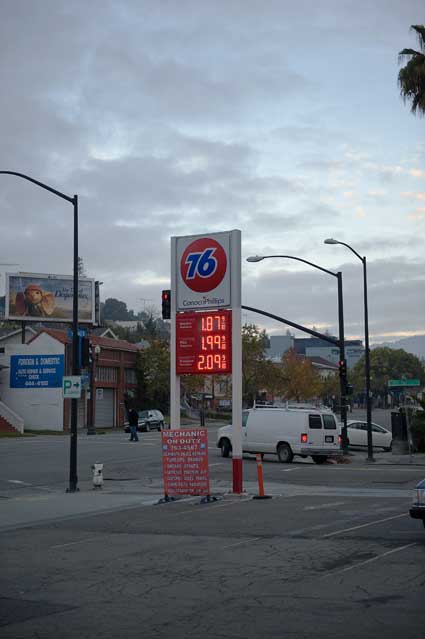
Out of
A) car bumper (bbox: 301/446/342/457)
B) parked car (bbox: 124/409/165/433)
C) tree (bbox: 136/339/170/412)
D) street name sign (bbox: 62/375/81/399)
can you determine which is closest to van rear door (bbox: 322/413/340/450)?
car bumper (bbox: 301/446/342/457)

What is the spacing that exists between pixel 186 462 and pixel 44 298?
5666 centimetres

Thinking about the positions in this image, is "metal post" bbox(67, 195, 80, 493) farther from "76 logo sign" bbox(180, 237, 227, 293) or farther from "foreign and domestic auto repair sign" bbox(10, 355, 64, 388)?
"foreign and domestic auto repair sign" bbox(10, 355, 64, 388)

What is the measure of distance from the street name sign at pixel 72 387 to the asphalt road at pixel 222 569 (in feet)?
8.75

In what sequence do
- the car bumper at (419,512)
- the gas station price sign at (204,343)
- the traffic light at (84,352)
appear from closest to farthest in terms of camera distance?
the car bumper at (419,512), the gas station price sign at (204,343), the traffic light at (84,352)

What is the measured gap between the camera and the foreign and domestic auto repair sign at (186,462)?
67.2 feet

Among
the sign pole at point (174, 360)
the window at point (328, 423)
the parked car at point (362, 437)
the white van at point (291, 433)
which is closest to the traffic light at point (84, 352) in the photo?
the sign pole at point (174, 360)

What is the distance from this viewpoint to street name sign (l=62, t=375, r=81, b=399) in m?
22.7

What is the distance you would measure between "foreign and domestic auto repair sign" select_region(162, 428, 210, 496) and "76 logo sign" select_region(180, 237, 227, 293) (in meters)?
3.63

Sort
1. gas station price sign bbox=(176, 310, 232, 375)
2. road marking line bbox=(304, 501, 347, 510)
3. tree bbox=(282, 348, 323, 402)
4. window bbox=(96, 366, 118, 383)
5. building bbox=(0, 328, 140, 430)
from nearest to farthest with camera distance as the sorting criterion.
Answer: road marking line bbox=(304, 501, 347, 510)
gas station price sign bbox=(176, 310, 232, 375)
building bbox=(0, 328, 140, 430)
window bbox=(96, 366, 118, 383)
tree bbox=(282, 348, 323, 402)

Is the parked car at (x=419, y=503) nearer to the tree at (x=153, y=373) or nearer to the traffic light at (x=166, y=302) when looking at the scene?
the traffic light at (x=166, y=302)

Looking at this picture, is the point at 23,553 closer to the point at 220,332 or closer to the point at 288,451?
the point at 220,332

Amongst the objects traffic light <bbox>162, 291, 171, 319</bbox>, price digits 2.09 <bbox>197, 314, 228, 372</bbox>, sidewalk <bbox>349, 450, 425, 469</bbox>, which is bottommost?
sidewalk <bbox>349, 450, 425, 469</bbox>

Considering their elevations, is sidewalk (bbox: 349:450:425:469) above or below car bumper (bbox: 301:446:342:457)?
below

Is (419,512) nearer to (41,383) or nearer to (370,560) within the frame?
(370,560)
